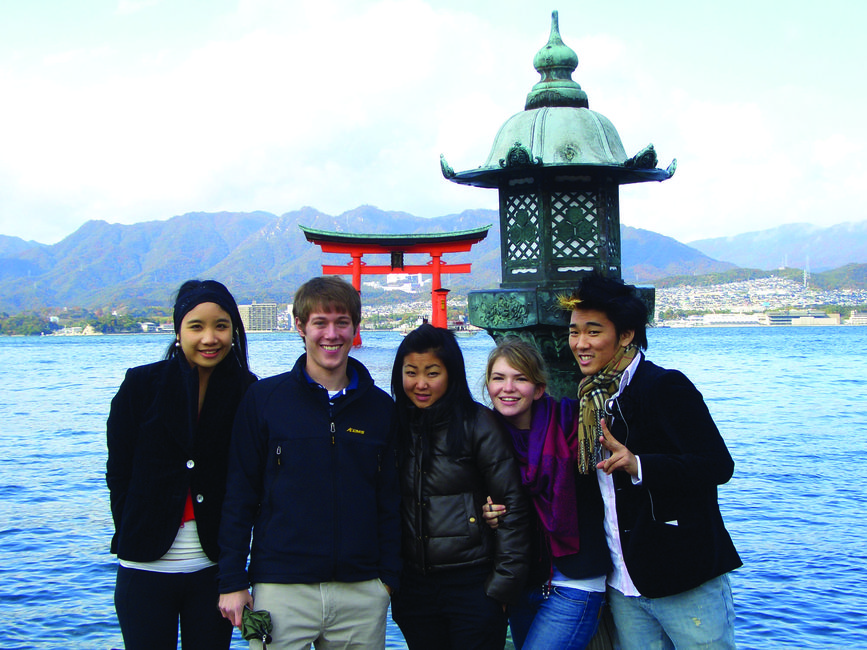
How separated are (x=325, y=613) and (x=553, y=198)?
1884mm

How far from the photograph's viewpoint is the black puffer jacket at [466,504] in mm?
2201

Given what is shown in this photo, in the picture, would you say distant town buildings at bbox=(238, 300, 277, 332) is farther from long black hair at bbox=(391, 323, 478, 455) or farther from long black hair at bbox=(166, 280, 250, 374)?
long black hair at bbox=(391, 323, 478, 455)

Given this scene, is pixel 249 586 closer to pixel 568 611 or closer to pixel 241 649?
pixel 568 611

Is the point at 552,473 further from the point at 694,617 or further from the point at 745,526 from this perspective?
the point at 745,526

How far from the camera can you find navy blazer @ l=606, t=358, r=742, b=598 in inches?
78.2

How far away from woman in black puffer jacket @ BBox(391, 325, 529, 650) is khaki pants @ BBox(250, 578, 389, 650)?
0.15 m

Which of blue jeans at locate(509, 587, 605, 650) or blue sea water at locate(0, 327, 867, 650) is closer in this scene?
blue jeans at locate(509, 587, 605, 650)

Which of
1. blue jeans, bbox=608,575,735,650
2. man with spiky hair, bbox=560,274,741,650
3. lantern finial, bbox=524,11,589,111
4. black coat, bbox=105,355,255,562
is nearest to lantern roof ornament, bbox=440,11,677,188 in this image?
lantern finial, bbox=524,11,589,111

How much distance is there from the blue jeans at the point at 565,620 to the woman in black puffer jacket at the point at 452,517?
0.36ft

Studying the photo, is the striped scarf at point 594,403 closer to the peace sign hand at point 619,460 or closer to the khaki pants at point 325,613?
the peace sign hand at point 619,460

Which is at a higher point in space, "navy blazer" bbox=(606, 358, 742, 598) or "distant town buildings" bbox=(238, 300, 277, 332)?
"distant town buildings" bbox=(238, 300, 277, 332)

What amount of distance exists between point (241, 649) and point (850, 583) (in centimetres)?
451

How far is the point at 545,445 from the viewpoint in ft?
7.32

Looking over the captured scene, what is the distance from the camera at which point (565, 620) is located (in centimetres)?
219
